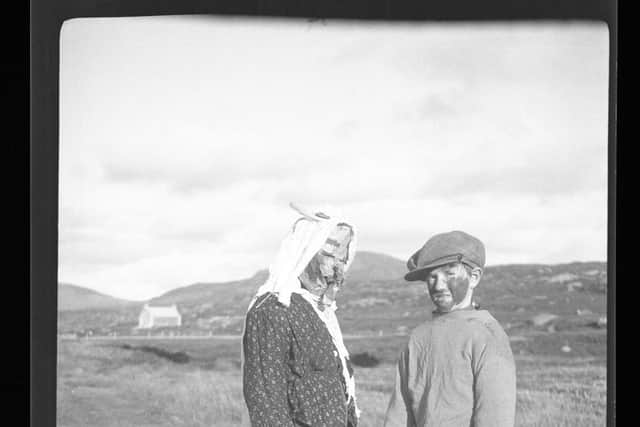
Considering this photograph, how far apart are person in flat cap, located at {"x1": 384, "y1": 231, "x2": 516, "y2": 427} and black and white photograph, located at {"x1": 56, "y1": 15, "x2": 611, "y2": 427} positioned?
0.01m

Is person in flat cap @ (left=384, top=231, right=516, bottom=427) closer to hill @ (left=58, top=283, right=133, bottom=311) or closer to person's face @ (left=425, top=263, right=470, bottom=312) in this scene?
person's face @ (left=425, top=263, right=470, bottom=312)

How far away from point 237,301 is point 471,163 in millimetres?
1283

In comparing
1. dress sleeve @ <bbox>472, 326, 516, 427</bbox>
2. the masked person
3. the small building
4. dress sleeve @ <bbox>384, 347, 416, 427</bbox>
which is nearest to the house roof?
the small building

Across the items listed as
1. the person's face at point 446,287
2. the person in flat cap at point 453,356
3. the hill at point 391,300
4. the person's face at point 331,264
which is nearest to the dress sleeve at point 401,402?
the person in flat cap at point 453,356

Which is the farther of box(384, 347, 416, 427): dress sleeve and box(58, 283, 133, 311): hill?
box(58, 283, 133, 311): hill

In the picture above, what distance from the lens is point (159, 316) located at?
4793mm

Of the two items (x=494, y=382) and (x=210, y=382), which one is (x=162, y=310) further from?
(x=494, y=382)

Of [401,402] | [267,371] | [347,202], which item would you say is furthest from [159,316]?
[401,402]

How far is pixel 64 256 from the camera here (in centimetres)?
487

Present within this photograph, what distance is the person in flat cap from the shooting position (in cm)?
455

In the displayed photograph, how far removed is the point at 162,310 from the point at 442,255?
1.35m

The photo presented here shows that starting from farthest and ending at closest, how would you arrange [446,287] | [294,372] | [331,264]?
[446,287]
[331,264]
[294,372]

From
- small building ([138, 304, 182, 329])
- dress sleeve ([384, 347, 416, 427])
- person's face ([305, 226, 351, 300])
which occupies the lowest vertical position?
dress sleeve ([384, 347, 416, 427])

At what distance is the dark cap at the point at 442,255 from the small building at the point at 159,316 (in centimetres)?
110
